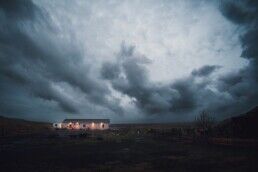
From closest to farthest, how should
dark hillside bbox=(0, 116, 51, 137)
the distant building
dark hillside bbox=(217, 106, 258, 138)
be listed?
dark hillside bbox=(217, 106, 258, 138), dark hillside bbox=(0, 116, 51, 137), the distant building

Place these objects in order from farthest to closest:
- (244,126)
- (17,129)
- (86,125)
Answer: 1. (86,125)
2. (17,129)
3. (244,126)

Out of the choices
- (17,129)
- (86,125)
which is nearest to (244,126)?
(17,129)

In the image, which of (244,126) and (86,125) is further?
(86,125)

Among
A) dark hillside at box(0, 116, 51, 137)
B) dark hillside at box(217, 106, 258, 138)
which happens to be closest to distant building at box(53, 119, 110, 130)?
dark hillside at box(0, 116, 51, 137)

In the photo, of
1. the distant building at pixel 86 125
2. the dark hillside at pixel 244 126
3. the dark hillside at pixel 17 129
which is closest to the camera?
the dark hillside at pixel 244 126

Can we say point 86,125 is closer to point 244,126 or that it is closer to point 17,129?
point 17,129

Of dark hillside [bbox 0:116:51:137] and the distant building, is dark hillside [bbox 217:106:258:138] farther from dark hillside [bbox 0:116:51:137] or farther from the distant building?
the distant building

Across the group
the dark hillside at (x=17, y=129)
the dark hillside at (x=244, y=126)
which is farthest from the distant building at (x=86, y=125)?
the dark hillside at (x=244, y=126)

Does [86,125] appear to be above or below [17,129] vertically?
above

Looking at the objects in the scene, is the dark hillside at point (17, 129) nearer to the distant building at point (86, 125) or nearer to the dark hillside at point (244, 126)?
the distant building at point (86, 125)

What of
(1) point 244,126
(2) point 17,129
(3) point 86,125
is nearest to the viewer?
(1) point 244,126

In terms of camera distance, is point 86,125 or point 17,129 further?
point 86,125

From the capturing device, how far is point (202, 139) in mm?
44000

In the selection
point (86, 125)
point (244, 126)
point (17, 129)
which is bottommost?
point (17, 129)
